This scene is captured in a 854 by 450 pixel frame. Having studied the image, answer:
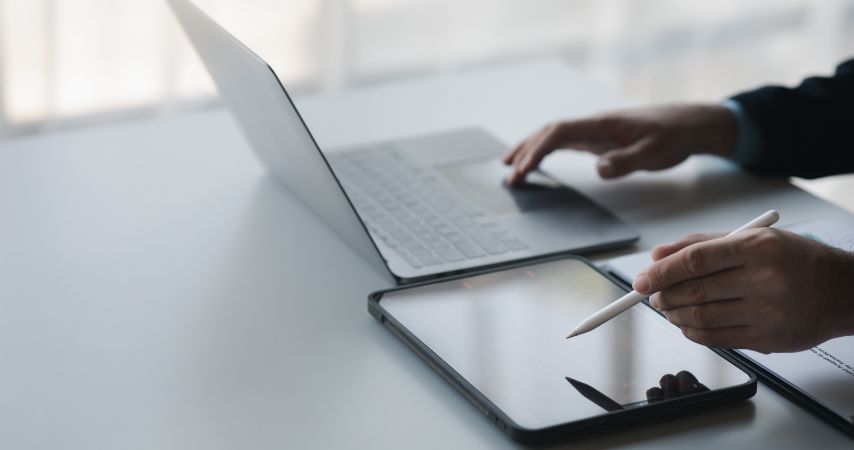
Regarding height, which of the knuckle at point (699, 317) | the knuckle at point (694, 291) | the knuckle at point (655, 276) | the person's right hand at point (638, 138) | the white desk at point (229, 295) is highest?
the knuckle at point (655, 276)

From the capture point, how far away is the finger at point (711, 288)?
0.86 meters

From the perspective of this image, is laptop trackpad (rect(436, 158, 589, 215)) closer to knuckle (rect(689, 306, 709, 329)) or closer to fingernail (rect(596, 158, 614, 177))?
fingernail (rect(596, 158, 614, 177))

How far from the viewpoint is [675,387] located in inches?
34.2

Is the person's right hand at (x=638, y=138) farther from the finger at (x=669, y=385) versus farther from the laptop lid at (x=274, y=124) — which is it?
the finger at (x=669, y=385)

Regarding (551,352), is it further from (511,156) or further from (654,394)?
(511,156)

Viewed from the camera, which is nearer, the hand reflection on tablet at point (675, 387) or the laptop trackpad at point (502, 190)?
the hand reflection on tablet at point (675, 387)

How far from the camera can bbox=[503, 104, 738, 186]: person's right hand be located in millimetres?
1272

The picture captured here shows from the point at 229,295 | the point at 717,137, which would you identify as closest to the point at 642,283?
the point at 229,295

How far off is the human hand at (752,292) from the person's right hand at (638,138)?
395 millimetres

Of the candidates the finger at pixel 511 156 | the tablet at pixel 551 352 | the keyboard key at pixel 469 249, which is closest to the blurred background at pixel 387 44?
the finger at pixel 511 156

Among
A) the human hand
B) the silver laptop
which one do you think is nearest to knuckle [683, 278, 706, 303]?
the human hand

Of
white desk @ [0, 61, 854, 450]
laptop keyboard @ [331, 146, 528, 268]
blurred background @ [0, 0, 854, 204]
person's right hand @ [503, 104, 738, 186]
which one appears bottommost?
blurred background @ [0, 0, 854, 204]

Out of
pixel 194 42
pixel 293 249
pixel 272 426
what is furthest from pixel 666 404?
pixel 194 42

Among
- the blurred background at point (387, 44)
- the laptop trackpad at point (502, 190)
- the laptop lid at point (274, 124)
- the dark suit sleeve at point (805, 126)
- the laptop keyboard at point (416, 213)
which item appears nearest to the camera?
the laptop lid at point (274, 124)
